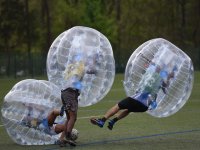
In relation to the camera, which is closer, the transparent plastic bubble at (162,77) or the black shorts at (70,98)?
the black shorts at (70,98)

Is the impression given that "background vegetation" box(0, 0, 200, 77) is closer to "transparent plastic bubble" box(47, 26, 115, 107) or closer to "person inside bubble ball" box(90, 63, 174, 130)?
"transparent plastic bubble" box(47, 26, 115, 107)

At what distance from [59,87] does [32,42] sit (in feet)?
153

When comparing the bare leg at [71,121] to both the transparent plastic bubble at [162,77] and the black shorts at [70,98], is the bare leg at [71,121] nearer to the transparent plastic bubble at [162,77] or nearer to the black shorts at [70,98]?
the black shorts at [70,98]

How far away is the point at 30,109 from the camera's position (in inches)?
453

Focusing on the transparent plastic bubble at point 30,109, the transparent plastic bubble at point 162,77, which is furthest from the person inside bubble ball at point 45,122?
the transparent plastic bubble at point 162,77

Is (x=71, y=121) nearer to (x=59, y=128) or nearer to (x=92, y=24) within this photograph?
(x=59, y=128)

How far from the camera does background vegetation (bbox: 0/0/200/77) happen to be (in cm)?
4681

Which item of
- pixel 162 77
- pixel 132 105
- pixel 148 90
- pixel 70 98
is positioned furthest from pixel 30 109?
pixel 162 77

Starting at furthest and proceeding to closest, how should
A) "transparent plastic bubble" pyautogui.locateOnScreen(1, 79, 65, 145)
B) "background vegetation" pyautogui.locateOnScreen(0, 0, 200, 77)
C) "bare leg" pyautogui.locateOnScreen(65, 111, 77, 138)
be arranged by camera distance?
"background vegetation" pyautogui.locateOnScreen(0, 0, 200, 77)
"transparent plastic bubble" pyautogui.locateOnScreen(1, 79, 65, 145)
"bare leg" pyautogui.locateOnScreen(65, 111, 77, 138)

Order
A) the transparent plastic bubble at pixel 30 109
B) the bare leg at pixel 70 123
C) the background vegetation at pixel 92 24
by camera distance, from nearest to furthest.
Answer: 1. the bare leg at pixel 70 123
2. the transparent plastic bubble at pixel 30 109
3. the background vegetation at pixel 92 24

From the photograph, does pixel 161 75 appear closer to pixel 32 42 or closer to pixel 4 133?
pixel 4 133

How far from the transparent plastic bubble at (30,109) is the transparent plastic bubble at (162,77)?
1.30 metres

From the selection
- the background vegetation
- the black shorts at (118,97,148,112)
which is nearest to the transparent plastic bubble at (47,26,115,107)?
the black shorts at (118,97,148,112)

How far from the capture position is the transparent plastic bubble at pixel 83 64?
37.8 feet
